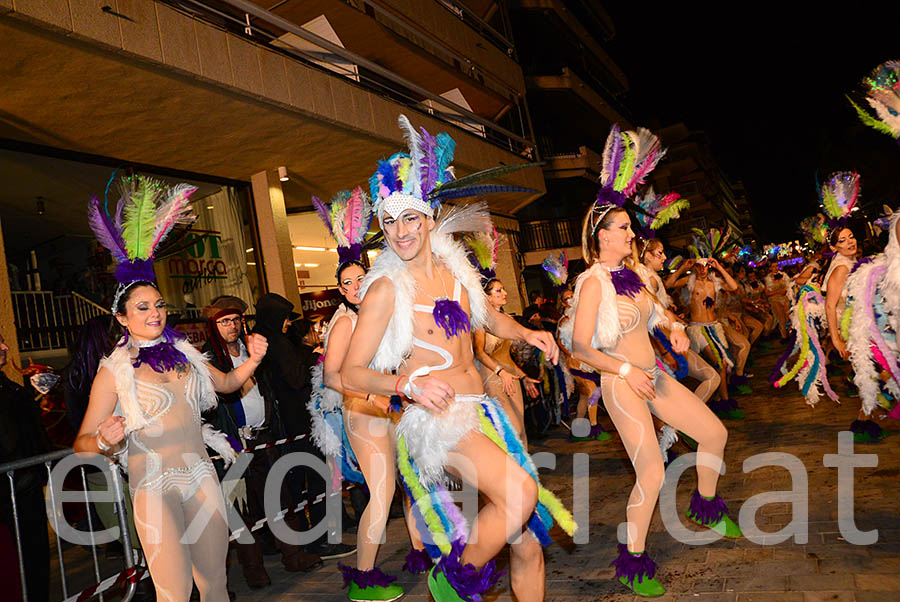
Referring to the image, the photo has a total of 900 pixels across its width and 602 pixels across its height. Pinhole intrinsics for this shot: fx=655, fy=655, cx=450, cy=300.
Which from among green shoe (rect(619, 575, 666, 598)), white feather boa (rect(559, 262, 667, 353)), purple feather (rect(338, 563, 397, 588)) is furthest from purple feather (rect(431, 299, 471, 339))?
purple feather (rect(338, 563, 397, 588))

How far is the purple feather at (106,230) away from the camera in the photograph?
3430 mm

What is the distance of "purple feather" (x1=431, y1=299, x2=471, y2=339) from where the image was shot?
116 inches

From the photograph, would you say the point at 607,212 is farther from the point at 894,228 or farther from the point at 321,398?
the point at 321,398

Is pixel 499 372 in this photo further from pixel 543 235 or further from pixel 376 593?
pixel 543 235

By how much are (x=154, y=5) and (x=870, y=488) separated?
7951mm

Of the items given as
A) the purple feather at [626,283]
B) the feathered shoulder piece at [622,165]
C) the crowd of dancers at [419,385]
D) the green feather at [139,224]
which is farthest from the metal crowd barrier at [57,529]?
the feathered shoulder piece at [622,165]

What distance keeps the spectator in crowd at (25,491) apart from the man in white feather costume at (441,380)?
2621 mm

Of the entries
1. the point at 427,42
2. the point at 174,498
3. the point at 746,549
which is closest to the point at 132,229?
the point at 174,498

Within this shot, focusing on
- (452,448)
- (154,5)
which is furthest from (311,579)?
(154,5)

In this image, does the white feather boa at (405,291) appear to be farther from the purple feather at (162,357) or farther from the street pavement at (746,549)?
the street pavement at (746,549)

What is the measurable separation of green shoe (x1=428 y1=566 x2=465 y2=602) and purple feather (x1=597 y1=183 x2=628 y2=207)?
→ 260cm

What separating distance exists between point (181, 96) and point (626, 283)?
20.0ft

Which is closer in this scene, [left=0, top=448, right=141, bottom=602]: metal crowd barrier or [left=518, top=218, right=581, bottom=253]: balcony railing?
[left=0, top=448, right=141, bottom=602]: metal crowd barrier

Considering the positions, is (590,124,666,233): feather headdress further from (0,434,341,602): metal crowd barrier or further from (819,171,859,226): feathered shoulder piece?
(819,171,859,226): feathered shoulder piece
